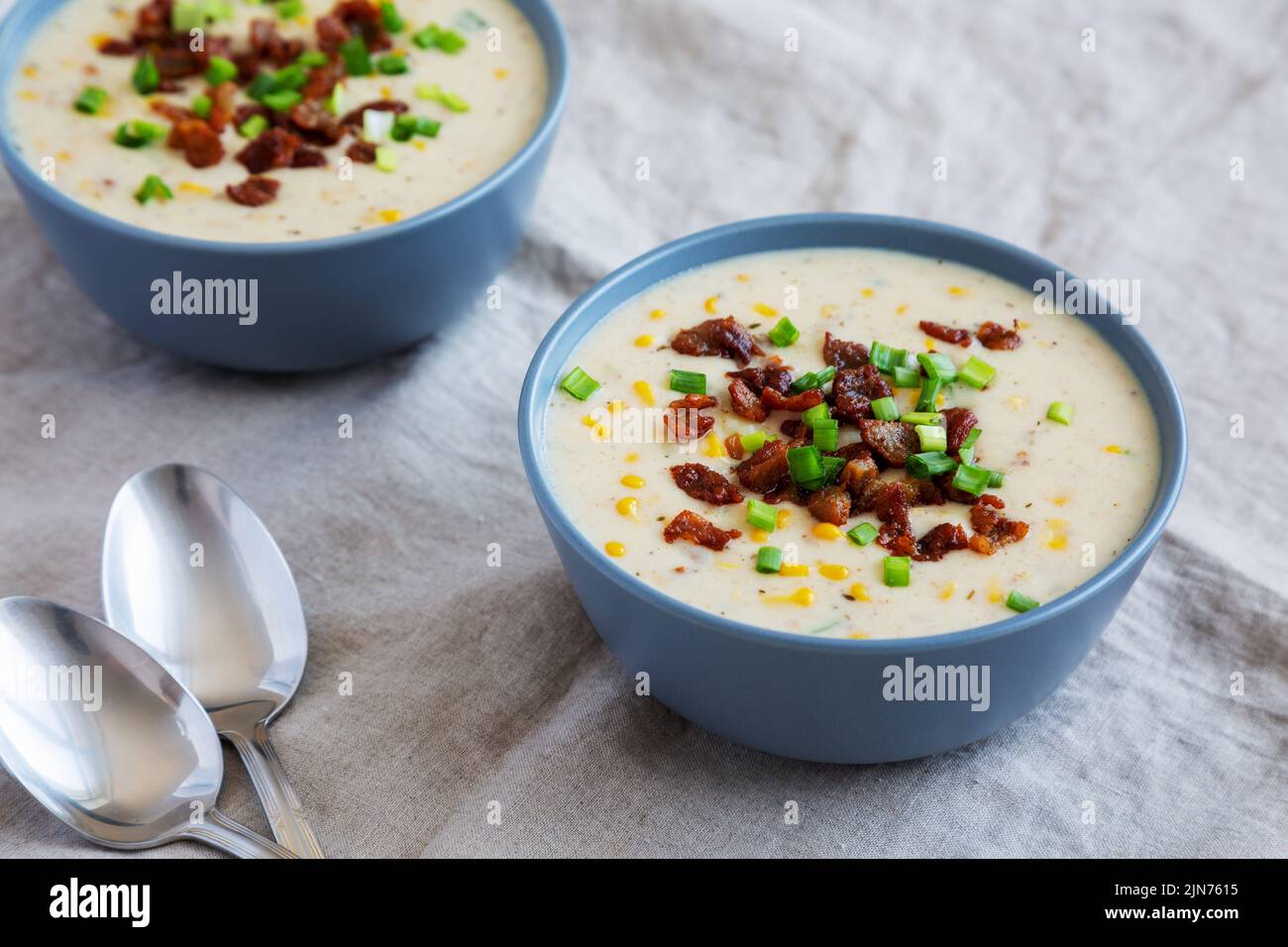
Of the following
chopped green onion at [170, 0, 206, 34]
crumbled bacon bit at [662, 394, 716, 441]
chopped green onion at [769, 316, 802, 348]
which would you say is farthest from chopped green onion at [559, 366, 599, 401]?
chopped green onion at [170, 0, 206, 34]

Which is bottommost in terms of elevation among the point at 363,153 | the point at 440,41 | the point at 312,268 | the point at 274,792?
the point at 274,792

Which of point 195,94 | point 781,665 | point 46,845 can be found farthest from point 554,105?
point 46,845

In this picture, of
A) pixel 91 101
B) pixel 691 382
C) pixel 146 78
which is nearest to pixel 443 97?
pixel 146 78

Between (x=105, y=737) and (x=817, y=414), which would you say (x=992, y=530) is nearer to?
(x=817, y=414)

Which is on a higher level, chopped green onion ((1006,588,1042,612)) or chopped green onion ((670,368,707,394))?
chopped green onion ((1006,588,1042,612))

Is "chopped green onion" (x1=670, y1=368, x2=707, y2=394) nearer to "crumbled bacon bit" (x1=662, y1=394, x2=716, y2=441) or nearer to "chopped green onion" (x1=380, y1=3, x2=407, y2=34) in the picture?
"crumbled bacon bit" (x1=662, y1=394, x2=716, y2=441)
